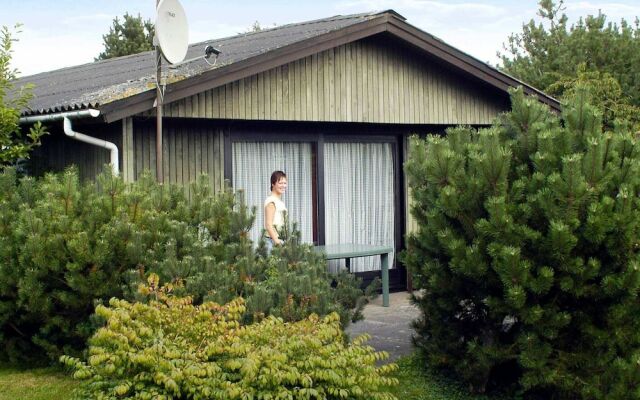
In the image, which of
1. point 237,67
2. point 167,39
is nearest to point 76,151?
point 167,39

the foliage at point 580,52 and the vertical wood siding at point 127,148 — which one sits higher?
the foliage at point 580,52

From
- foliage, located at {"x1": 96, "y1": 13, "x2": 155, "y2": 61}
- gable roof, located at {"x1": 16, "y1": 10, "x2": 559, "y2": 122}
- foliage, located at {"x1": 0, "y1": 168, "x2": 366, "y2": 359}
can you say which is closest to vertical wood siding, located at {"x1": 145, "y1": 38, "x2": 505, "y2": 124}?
gable roof, located at {"x1": 16, "y1": 10, "x2": 559, "y2": 122}

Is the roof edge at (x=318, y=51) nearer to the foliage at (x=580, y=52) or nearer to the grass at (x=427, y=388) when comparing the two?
the grass at (x=427, y=388)

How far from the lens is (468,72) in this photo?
11648mm

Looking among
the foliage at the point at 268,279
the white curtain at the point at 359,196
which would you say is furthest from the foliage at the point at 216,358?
Result: the white curtain at the point at 359,196

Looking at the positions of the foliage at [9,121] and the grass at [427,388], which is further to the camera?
the foliage at [9,121]

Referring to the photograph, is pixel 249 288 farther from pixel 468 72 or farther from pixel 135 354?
pixel 468 72

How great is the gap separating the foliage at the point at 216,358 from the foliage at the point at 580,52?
59.9ft

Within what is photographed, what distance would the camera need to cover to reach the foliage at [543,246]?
19.5 ft

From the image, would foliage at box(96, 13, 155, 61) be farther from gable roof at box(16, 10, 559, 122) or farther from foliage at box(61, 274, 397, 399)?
foliage at box(61, 274, 397, 399)

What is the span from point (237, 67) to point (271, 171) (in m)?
1.94

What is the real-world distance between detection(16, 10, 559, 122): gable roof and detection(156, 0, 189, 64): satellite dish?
297 mm

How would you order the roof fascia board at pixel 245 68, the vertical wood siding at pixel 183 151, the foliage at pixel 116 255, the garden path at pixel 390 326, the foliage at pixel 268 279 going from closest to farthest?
the foliage at pixel 268 279 < the foliage at pixel 116 255 < the garden path at pixel 390 326 < the roof fascia board at pixel 245 68 < the vertical wood siding at pixel 183 151

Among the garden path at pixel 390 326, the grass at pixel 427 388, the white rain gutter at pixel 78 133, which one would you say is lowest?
the grass at pixel 427 388
